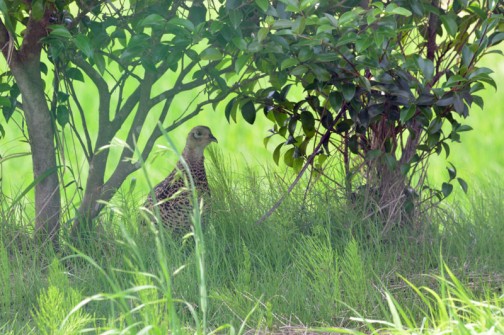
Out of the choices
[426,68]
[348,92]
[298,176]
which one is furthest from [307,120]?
[426,68]

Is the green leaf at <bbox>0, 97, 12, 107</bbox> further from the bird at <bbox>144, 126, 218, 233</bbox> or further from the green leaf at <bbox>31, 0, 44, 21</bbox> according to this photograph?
the bird at <bbox>144, 126, 218, 233</bbox>

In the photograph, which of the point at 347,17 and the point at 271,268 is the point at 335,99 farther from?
the point at 271,268

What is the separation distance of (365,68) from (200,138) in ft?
3.04

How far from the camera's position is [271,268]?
3408 mm

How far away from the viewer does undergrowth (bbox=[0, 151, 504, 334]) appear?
2.99 m

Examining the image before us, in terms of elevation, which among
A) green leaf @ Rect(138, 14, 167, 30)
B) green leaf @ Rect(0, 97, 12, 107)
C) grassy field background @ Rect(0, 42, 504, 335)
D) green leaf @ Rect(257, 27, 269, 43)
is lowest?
grassy field background @ Rect(0, 42, 504, 335)

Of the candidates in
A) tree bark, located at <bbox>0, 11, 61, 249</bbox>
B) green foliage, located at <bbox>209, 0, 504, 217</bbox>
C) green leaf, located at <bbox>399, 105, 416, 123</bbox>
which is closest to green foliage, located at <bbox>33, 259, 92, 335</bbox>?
tree bark, located at <bbox>0, 11, 61, 249</bbox>

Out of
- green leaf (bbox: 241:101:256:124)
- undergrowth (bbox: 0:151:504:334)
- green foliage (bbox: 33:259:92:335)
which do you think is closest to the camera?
green foliage (bbox: 33:259:92:335)

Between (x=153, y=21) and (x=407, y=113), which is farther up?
(x=153, y=21)

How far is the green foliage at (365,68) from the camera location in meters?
3.28

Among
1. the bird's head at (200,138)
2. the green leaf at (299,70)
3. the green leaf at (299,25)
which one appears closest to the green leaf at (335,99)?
the green leaf at (299,70)

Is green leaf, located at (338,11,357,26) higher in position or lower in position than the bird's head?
higher

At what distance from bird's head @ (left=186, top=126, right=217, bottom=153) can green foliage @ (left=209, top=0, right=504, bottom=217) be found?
29cm

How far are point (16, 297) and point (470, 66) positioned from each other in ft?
6.71
